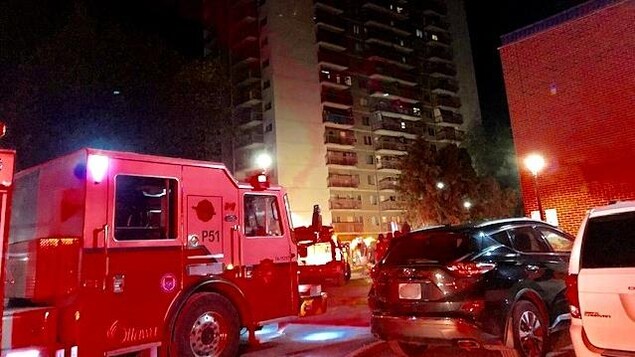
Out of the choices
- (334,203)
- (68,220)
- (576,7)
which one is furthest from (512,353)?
(334,203)

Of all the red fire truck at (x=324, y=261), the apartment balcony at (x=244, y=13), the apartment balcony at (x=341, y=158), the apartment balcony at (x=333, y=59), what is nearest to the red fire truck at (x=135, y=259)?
the red fire truck at (x=324, y=261)

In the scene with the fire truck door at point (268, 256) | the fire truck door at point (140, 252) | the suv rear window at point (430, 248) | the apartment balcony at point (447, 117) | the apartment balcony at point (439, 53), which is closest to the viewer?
the suv rear window at point (430, 248)

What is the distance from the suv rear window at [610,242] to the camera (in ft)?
13.2

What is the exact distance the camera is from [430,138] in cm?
7156

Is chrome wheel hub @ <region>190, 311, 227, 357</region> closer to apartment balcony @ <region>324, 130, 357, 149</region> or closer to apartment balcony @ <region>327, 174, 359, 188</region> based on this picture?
apartment balcony @ <region>327, 174, 359, 188</region>

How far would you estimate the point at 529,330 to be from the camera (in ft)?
19.0

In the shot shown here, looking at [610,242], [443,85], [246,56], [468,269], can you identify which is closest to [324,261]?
[468,269]

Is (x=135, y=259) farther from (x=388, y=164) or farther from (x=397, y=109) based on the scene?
(x=397, y=109)

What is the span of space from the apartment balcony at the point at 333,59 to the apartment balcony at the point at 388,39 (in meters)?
6.29

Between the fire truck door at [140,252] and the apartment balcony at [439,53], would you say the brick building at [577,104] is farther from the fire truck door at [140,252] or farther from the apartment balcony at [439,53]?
the apartment balcony at [439,53]

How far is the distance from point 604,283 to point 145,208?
5.30 m

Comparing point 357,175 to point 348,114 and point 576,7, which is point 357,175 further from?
point 576,7

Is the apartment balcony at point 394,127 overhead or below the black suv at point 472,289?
overhead

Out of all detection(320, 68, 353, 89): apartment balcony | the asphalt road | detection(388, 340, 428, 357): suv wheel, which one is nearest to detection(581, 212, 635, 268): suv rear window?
the asphalt road
